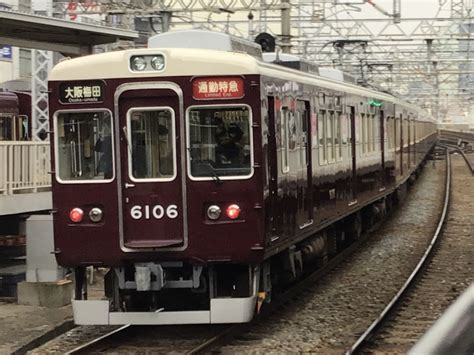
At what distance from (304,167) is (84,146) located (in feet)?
9.66

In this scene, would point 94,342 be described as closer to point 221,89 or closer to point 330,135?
point 221,89

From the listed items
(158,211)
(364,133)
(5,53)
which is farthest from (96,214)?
(5,53)

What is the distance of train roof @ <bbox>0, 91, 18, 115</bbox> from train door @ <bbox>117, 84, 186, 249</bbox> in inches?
553

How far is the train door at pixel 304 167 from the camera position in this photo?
33.3ft

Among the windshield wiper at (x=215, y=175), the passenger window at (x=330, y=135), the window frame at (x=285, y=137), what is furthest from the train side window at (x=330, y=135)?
the windshield wiper at (x=215, y=175)

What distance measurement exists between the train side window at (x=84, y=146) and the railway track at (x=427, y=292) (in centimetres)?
279

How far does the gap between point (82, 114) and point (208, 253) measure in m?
1.73

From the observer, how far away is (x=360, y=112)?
577 inches

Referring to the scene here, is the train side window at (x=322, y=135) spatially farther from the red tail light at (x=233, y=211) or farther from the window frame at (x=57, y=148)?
the window frame at (x=57, y=148)

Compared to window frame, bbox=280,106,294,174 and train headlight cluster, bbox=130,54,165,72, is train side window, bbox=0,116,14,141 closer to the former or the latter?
window frame, bbox=280,106,294,174

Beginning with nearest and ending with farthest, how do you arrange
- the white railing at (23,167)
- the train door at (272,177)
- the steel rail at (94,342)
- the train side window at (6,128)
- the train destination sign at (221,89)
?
the steel rail at (94,342), the train destination sign at (221,89), the train door at (272,177), the white railing at (23,167), the train side window at (6,128)

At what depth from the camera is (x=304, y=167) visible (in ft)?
34.1

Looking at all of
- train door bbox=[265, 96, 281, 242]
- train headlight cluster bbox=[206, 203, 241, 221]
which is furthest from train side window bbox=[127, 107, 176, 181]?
train door bbox=[265, 96, 281, 242]

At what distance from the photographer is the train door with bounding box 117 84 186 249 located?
8.21 meters
